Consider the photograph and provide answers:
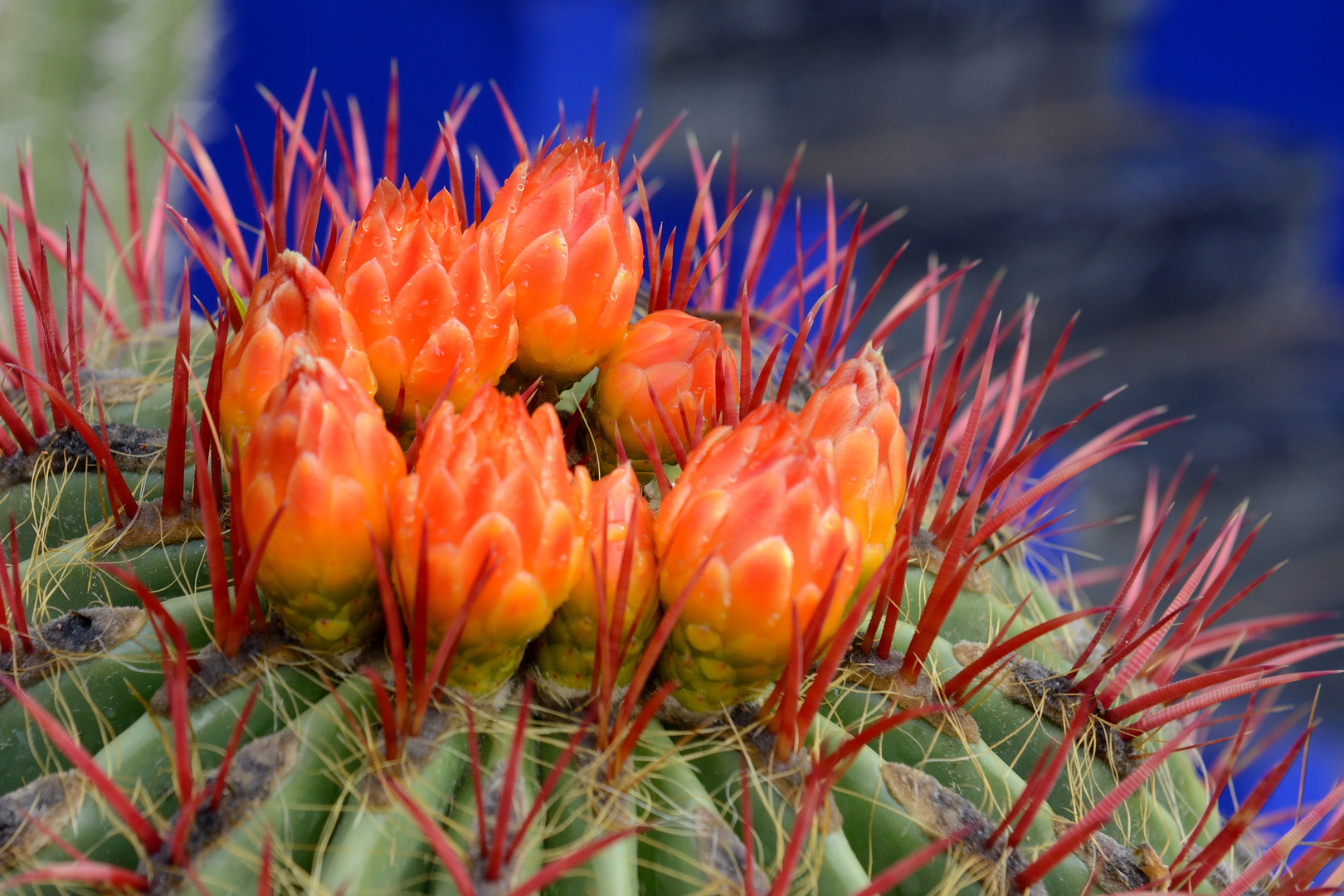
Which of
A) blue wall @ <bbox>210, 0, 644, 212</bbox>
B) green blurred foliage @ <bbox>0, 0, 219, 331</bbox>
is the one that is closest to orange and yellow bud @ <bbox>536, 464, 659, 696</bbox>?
green blurred foliage @ <bbox>0, 0, 219, 331</bbox>

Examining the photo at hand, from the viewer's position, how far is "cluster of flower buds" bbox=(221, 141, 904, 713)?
27 centimetres

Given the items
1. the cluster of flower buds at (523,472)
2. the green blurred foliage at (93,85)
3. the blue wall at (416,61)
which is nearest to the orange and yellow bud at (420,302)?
the cluster of flower buds at (523,472)

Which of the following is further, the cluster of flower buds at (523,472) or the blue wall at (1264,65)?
the blue wall at (1264,65)

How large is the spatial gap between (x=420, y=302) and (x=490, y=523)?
0.10 m

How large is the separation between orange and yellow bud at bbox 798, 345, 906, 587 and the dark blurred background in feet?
4.01

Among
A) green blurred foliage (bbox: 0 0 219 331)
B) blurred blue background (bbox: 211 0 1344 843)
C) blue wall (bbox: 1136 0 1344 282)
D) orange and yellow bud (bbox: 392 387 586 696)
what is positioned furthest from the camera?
blue wall (bbox: 1136 0 1344 282)

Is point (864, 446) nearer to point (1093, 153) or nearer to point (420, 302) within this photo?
point (420, 302)

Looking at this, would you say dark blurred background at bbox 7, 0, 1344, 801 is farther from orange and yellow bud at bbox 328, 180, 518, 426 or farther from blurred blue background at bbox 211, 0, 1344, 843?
orange and yellow bud at bbox 328, 180, 518, 426

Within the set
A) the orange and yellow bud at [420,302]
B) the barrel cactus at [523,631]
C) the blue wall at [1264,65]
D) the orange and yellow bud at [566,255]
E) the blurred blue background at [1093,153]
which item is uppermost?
the blue wall at [1264,65]

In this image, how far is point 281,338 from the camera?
0.30 metres

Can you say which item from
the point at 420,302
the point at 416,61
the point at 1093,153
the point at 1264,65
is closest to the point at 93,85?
the point at 416,61

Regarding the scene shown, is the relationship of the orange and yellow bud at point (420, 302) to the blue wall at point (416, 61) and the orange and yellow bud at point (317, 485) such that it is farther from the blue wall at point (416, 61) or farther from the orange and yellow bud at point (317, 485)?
the blue wall at point (416, 61)

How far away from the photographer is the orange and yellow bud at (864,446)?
0.31 metres

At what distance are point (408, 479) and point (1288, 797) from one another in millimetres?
1497
